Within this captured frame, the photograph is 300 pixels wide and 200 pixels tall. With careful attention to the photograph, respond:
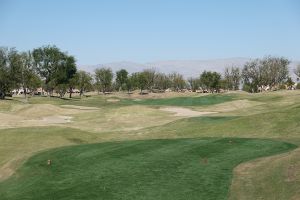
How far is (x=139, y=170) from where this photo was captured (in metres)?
20.9

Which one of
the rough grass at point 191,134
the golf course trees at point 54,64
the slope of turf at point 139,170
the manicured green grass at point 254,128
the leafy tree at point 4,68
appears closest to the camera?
the rough grass at point 191,134

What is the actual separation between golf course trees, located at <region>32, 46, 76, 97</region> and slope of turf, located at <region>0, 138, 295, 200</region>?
104054mm

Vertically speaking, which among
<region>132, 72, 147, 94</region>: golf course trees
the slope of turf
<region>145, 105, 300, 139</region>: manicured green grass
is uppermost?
<region>132, 72, 147, 94</region>: golf course trees

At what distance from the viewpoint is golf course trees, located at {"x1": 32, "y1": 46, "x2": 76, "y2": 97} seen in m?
128

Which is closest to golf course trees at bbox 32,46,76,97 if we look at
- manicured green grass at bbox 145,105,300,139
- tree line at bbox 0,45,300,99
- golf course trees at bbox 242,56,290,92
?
tree line at bbox 0,45,300,99

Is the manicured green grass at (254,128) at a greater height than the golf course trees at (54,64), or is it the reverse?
Answer: the golf course trees at (54,64)

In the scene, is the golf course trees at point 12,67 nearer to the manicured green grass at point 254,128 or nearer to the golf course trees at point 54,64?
the golf course trees at point 54,64

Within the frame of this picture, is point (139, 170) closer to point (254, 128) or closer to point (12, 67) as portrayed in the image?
point (254, 128)

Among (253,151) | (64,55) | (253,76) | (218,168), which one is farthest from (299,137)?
(253,76)

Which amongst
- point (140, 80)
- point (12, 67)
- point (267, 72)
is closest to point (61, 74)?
point (12, 67)

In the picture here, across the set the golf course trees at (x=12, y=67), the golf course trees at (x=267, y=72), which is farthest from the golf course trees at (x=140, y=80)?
the golf course trees at (x=12, y=67)

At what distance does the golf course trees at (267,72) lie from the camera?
18550 centimetres

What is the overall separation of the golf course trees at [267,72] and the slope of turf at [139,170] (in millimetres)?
164056

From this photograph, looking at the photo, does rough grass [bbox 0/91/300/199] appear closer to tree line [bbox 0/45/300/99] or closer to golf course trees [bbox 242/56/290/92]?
tree line [bbox 0/45/300/99]
